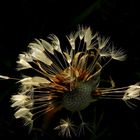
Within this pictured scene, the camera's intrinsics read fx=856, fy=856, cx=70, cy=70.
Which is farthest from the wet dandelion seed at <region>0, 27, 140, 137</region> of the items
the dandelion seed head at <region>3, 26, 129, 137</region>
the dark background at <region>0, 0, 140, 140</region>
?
the dark background at <region>0, 0, 140, 140</region>

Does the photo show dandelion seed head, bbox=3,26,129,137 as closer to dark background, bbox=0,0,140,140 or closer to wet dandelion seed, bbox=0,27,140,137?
wet dandelion seed, bbox=0,27,140,137

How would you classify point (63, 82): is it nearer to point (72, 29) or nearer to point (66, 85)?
point (66, 85)

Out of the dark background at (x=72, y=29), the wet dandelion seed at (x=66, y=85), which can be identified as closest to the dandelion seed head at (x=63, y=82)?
the wet dandelion seed at (x=66, y=85)

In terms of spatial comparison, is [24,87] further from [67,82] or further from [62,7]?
[62,7]

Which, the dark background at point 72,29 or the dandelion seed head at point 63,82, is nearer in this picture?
the dandelion seed head at point 63,82

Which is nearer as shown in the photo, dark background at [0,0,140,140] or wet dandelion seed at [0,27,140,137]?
wet dandelion seed at [0,27,140,137]

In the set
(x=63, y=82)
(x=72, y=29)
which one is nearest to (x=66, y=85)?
(x=63, y=82)

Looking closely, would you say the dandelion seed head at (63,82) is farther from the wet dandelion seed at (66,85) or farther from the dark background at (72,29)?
the dark background at (72,29)

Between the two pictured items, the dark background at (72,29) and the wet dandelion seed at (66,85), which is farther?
the dark background at (72,29)

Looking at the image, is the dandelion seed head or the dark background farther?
the dark background
